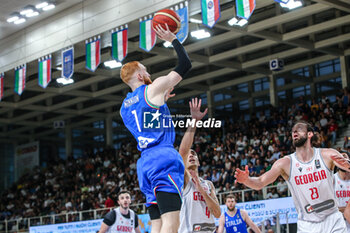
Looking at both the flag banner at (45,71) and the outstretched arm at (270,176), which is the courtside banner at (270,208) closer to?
the outstretched arm at (270,176)

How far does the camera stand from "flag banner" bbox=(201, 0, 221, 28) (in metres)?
14.9

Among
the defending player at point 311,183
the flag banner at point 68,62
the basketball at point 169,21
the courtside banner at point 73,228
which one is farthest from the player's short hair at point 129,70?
the courtside banner at point 73,228

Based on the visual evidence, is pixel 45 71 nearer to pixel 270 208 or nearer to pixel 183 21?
pixel 183 21

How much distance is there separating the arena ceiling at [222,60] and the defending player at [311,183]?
11.2m

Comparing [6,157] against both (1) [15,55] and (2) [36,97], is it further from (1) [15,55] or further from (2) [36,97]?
(1) [15,55]

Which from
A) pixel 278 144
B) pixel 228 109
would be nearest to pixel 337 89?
pixel 228 109

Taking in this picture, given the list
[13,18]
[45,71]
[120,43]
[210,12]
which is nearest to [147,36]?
[120,43]

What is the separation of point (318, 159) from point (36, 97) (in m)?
25.7

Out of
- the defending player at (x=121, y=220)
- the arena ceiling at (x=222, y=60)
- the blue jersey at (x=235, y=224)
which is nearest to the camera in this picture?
the defending player at (x=121, y=220)

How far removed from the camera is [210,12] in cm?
1515

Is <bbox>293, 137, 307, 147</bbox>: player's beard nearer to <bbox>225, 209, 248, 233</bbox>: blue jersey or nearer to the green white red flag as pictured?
<bbox>225, 209, 248, 233</bbox>: blue jersey

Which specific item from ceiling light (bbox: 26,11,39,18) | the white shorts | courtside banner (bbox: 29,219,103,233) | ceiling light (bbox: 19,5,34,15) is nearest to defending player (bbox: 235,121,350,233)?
the white shorts

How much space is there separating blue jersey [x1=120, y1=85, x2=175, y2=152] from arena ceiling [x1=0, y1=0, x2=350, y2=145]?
12090 mm

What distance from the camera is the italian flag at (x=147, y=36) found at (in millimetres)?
16844
